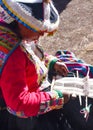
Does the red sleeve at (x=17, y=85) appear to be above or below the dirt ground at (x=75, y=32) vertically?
above

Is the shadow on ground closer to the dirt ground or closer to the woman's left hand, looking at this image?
the dirt ground

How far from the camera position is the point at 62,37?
405cm

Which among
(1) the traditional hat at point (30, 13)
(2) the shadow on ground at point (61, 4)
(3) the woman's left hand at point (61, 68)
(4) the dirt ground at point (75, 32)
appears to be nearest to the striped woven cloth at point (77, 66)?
(3) the woman's left hand at point (61, 68)

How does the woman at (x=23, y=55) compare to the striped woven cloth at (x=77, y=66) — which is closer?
the woman at (x=23, y=55)

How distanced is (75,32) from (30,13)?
2219 millimetres

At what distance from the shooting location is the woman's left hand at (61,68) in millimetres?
2480

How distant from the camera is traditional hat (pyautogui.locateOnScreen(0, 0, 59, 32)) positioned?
186 cm

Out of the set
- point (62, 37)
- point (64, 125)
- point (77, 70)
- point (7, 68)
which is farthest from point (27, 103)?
point (62, 37)

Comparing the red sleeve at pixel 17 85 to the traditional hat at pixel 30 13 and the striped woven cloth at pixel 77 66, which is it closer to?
the traditional hat at pixel 30 13

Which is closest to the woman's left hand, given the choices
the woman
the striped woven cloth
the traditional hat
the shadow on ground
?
the striped woven cloth

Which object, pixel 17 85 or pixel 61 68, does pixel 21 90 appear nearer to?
pixel 17 85

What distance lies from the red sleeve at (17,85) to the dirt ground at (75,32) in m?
1.68

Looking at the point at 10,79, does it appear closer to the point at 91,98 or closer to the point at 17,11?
the point at 17,11

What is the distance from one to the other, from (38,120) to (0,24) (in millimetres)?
580
